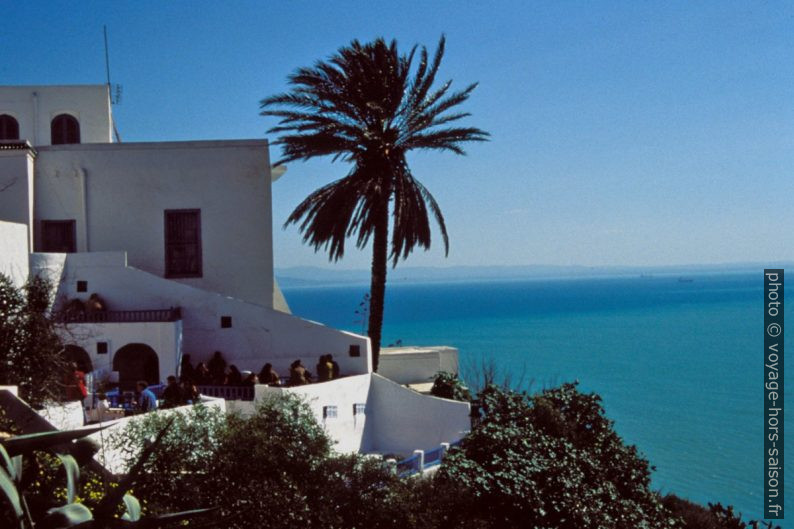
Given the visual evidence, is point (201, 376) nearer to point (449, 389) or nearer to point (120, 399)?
point (120, 399)

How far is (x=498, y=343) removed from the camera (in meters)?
105

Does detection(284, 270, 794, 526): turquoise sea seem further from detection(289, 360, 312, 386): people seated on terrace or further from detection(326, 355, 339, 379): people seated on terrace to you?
detection(289, 360, 312, 386): people seated on terrace

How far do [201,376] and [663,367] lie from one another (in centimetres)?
6828

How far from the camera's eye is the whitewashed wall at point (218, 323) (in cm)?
1992

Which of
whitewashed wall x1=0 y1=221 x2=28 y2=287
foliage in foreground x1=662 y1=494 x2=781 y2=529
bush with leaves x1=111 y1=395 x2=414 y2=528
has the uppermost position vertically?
whitewashed wall x1=0 y1=221 x2=28 y2=287

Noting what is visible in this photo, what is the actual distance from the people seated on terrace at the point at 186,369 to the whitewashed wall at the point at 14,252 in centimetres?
403

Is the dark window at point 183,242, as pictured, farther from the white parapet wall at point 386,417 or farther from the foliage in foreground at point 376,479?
the foliage in foreground at point 376,479

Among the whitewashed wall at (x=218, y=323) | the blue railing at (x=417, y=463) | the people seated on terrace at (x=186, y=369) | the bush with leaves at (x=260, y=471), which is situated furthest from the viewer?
the whitewashed wall at (x=218, y=323)

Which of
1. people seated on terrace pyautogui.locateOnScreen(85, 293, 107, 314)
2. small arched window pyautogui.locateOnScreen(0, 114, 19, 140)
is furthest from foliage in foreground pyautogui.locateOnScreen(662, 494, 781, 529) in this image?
small arched window pyautogui.locateOnScreen(0, 114, 19, 140)

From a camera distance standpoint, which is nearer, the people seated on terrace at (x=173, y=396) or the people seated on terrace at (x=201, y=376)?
the people seated on terrace at (x=173, y=396)

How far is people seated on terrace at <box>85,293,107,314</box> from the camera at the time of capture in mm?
19359

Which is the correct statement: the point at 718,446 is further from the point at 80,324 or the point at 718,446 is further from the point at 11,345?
the point at 11,345

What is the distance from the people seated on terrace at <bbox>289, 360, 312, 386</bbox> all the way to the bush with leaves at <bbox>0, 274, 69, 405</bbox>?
18.2 feet

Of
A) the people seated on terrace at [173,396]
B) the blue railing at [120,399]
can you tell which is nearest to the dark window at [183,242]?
the blue railing at [120,399]
